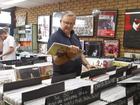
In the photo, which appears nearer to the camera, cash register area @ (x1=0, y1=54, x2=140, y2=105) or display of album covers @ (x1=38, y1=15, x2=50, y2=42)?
cash register area @ (x1=0, y1=54, x2=140, y2=105)

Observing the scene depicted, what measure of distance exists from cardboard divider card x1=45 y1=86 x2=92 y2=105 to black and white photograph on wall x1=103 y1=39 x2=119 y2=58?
3.92 metres

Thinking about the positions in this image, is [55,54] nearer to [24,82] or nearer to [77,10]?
[24,82]

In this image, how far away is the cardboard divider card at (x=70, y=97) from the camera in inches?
36.1

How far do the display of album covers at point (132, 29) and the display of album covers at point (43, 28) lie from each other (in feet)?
8.68

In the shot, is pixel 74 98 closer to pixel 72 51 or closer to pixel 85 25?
pixel 72 51

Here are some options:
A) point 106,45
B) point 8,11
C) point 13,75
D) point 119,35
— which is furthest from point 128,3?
point 8,11

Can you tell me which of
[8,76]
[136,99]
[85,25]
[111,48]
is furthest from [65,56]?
[85,25]

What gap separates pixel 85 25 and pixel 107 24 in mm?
701

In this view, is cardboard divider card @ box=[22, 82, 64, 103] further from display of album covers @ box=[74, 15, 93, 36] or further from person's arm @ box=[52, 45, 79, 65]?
display of album covers @ box=[74, 15, 93, 36]

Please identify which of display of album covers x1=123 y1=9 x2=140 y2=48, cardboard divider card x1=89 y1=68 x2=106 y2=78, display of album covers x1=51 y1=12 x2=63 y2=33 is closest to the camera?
cardboard divider card x1=89 y1=68 x2=106 y2=78

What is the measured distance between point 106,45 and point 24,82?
4.01 meters

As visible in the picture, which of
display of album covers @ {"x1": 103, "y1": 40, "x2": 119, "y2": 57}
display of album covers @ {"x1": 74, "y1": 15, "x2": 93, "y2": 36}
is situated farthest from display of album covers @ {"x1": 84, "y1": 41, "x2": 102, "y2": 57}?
display of album covers @ {"x1": 74, "y1": 15, "x2": 93, "y2": 36}

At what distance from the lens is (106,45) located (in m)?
5.09

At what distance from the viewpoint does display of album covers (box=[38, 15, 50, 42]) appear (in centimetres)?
667
